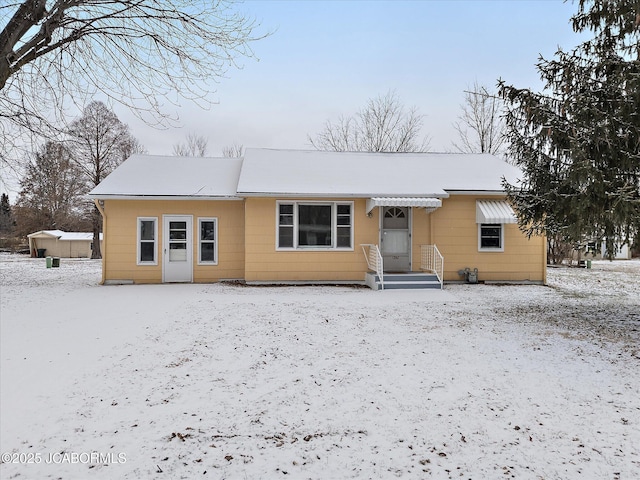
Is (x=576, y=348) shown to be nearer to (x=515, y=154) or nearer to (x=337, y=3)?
(x=515, y=154)

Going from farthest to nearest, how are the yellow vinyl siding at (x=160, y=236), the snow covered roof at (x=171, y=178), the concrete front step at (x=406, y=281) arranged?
the yellow vinyl siding at (x=160, y=236) → the snow covered roof at (x=171, y=178) → the concrete front step at (x=406, y=281)

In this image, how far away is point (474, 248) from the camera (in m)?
12.9

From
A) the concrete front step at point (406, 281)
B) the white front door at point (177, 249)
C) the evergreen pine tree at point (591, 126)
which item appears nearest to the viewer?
the evergreen pine tree at point (591, 126)

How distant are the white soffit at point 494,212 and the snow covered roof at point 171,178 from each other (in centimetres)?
808

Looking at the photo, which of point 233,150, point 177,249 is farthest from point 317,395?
point 233,150

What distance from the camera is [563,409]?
3.55m

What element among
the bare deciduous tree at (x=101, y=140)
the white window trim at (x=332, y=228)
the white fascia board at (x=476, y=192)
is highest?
the bare deciduous tree at (x=101, y=140)

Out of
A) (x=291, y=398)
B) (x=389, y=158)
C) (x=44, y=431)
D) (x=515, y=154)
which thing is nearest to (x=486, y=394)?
(x=291, y=398)

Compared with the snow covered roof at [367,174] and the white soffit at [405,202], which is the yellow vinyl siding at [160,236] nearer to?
the snow covered roof at [367,174]

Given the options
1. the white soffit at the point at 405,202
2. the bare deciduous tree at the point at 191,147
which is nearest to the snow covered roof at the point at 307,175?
the white soffit at the point at 405,202

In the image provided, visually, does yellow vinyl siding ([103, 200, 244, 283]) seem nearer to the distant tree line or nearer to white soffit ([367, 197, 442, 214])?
white soffit ([367, 197, 442, 214])

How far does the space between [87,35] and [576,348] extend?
8.93 metres

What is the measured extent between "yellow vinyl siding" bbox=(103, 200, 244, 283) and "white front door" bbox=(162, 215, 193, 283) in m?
0.13

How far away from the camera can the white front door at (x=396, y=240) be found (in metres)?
12.8
